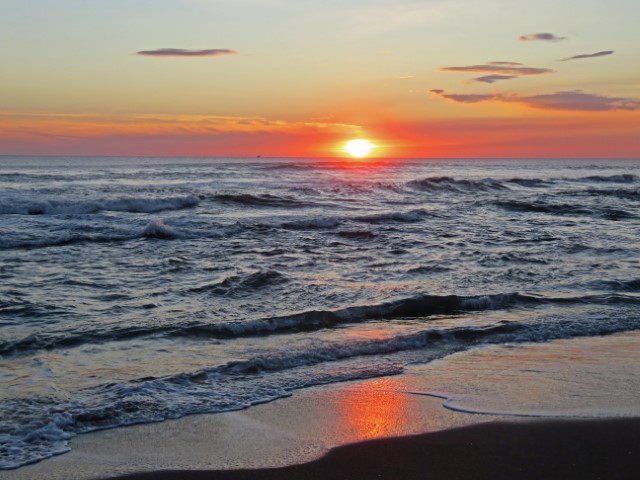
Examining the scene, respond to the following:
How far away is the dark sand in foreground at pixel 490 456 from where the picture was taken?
15.2ft

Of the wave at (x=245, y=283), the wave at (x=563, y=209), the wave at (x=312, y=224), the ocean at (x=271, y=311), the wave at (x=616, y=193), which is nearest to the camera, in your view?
the ocean at (x=271, y=311)

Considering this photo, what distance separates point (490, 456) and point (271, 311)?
17.3 feet

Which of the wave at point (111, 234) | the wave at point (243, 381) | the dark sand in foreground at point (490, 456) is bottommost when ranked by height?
the wave at point (243, 381)

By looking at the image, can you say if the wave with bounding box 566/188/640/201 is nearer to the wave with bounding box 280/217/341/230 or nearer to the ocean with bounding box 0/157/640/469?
the ocean with bounding box 0/157/640/469

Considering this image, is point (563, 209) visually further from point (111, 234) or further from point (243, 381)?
point (243, 381)

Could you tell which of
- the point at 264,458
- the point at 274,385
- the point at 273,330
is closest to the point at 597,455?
the point at 264,458

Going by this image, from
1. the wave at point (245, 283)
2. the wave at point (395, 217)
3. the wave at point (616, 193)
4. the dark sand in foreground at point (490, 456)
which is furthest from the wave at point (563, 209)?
the dark sand in foreground at point (490, 456)

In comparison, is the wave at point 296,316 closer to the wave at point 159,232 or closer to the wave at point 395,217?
the wave at point 159,232

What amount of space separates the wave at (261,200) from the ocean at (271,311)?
744 cm

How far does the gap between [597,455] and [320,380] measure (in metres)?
2.83

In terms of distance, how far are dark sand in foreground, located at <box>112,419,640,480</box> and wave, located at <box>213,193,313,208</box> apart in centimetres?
2373

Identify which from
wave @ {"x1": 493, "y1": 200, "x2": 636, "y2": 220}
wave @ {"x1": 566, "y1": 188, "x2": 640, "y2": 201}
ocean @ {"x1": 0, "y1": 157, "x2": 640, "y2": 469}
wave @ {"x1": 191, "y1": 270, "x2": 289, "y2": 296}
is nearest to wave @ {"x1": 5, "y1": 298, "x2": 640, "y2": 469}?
ocean @ {"x1": 0, "y1": 157, "x2": 640, "y2": 469}

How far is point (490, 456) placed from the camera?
495cm

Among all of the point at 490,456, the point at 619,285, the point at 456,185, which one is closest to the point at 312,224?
the point at 619,285
